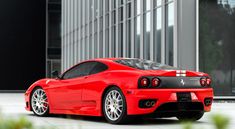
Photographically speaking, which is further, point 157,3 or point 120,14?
point 120,14

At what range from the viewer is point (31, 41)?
44.8 metres

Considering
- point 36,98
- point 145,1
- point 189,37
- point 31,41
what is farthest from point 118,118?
point 31,41

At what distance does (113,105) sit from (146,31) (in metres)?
13.3

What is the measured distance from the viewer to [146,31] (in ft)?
69.5

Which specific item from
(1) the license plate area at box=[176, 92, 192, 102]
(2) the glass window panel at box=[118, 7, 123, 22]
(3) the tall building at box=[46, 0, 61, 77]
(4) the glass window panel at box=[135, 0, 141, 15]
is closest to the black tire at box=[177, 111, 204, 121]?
(1) the license plate area at box=[176, 92, 192, 102]

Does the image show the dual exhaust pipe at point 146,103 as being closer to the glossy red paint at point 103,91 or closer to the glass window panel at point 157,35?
Result: the glossy red paint at point 103,91

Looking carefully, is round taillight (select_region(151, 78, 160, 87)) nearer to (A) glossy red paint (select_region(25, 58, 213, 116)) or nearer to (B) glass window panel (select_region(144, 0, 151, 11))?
(A) glossy red paint (select_region(25, 58, 213, 116))

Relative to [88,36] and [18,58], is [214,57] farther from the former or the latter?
[18,58]

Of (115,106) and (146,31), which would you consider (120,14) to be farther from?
(115,106)

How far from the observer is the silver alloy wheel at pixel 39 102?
→ 10.1 metres

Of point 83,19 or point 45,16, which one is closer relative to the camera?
point 83,19

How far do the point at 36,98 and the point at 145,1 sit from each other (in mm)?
12282

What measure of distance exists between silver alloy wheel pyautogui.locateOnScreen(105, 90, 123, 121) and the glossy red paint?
0.51 ft

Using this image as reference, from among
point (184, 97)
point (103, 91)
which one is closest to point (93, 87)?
point (103, 91)
